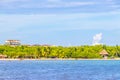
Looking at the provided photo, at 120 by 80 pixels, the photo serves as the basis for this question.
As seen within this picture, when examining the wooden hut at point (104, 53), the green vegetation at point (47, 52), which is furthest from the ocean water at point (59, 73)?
the wooden hut at point (104, 53)

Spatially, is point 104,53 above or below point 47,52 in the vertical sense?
below

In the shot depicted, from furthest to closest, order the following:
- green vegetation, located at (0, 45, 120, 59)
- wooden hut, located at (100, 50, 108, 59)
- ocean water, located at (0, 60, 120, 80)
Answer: wooden hut, located at (100, 50, 108, 59), green vegetation, located at (0, 45, 120, 59), ocean water, located at (0, 60, 120, 80)

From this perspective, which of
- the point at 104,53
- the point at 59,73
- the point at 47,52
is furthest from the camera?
the point at 104,53

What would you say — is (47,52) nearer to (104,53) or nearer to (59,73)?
(104,53)

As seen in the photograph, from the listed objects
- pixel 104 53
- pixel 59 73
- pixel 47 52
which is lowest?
pixel 59 73

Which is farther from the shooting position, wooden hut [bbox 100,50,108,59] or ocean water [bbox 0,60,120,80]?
wooden hut [bbox 100,50,108,59]

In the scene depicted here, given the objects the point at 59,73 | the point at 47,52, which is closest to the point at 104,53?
the point at 47,52

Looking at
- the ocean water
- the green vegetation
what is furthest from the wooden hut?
the ocean water

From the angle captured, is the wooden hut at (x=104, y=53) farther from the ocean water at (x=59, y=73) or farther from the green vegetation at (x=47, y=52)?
the ocean water at (x=59, y=73)

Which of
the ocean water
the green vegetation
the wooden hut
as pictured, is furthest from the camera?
the wooden hut

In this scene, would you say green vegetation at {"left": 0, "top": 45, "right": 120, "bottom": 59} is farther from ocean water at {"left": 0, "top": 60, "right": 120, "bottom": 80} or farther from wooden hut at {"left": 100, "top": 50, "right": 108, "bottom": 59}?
ocean water at {"left": 0, "top": 60, "right": 120, "bottom": 80}

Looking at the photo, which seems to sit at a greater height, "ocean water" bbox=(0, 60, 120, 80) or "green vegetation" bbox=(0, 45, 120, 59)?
"green vegetation" bbox=(0, 45, 120, 59)

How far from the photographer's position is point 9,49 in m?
185

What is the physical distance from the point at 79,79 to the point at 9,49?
12894 cm
